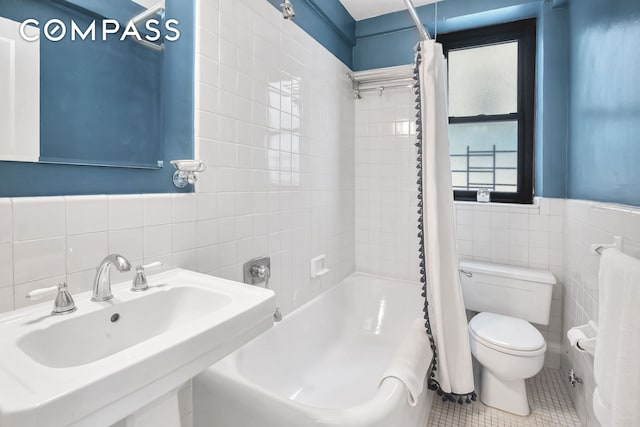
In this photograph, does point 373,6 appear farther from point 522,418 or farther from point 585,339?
point 522,418

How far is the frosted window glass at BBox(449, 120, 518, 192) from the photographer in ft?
8.13

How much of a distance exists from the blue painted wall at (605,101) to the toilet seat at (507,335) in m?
0.82

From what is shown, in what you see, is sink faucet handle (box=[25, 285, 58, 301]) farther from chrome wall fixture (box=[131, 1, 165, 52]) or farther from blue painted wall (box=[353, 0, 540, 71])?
blue painted wall (box=[353, 0, 540, 71])

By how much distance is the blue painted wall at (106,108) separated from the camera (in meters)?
0.89

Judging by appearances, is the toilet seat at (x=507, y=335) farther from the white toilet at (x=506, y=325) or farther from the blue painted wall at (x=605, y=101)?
the blue painted wall at (x=605, y=101)

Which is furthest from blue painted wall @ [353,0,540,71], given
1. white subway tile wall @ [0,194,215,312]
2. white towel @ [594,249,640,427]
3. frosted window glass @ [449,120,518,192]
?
white subway tile wall @ [0,194,215,312]

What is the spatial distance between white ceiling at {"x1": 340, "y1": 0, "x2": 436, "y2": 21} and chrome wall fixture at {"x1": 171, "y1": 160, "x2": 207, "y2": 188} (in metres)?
1.96

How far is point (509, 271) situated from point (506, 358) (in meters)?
0.63

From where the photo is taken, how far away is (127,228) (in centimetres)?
105

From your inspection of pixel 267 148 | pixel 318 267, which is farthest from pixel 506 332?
pixel 267 148

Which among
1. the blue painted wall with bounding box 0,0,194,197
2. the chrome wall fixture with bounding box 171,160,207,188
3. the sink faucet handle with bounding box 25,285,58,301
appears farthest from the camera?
the chrome wall fixture with bounding box 171,160,207,188

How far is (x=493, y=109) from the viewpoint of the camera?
2518mm

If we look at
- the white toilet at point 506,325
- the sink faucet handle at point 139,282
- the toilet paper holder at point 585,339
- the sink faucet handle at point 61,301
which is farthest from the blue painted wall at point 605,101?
the sink faucet handle at point 61,301

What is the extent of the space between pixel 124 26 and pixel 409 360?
172 cm
